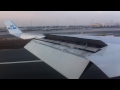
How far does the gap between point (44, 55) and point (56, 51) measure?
49 centimetres

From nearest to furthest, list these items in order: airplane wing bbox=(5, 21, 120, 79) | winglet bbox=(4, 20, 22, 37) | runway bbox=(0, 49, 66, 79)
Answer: airplane wing bbox=(5, 21, 120, 79) → runway bbox=(0, 49, 66, 79) → winglet bbox=(4, 20, 22, 37)

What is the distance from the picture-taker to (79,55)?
3770mm

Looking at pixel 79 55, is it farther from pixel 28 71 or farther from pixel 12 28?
pixel 12 28

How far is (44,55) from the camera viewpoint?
17.3ft

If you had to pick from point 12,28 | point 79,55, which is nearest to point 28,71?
point 79,55

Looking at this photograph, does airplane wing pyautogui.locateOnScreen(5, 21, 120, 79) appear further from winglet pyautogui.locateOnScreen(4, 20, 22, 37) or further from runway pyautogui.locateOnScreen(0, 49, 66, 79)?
winglet pyautogui.locateOnScreen(4, 20, 22, 37)

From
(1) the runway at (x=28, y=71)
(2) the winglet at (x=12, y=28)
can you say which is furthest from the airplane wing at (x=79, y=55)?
(2) the winglet at (x=12, y=28)

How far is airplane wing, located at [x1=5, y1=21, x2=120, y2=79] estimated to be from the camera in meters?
2.83

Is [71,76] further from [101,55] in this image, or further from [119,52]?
[119,52]

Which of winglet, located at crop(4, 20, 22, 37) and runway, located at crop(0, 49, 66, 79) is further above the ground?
winglet, located at crop(4, 20, 22, 37)

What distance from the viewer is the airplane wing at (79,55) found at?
2.83 metres

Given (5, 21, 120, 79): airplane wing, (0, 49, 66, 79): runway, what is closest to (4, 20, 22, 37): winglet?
(0, 49, 66, 79): runway

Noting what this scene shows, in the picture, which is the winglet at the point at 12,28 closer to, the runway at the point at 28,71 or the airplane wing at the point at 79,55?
the runway at the point at 28,71

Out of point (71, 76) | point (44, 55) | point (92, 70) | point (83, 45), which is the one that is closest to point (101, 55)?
point (71, 76)
